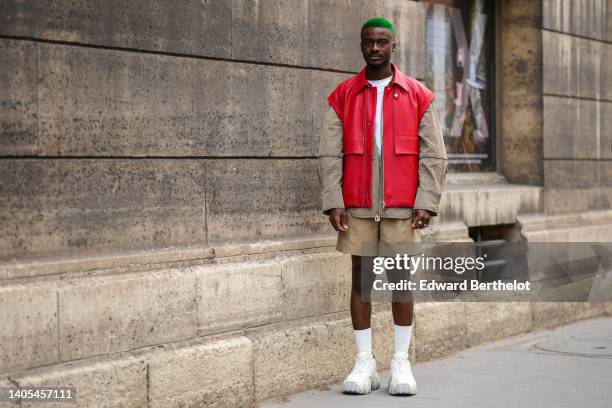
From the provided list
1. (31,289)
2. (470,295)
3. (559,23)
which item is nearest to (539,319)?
(470,295)

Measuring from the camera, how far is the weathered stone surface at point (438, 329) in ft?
24.3

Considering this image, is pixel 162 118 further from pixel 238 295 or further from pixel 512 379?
pixel 512 379

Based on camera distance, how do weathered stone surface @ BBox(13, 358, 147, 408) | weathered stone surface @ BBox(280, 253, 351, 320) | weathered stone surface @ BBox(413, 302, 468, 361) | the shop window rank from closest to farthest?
weathered stone surface @ BBox(13, 358, 147, 408) < weathered stone surface @ BBox(280, 253, 351, 320) < weathered stone surface @ BBox(413, 302, 468, 361) < the shop window

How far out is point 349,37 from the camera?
711 cm

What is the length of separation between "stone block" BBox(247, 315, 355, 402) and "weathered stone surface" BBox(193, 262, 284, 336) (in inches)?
4.5

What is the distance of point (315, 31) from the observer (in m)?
6.83

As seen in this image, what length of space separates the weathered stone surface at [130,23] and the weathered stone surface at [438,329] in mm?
2432

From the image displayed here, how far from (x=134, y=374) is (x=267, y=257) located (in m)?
1.33

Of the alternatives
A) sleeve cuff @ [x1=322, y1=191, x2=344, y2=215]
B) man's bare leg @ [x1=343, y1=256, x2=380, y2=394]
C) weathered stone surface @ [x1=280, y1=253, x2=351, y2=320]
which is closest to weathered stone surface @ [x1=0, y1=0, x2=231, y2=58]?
sleeve cuff @ [x1=322, y1=191, x2=344, y2=215]

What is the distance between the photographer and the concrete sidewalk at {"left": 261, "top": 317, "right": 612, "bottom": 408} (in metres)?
6.12

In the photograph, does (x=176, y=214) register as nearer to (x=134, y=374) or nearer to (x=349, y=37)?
(x=134, y=374)

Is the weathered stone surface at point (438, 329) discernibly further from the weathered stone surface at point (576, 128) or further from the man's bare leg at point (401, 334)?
the weathered stone surface at point (576, 128)

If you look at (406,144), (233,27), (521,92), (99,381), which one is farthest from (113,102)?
(521,92)

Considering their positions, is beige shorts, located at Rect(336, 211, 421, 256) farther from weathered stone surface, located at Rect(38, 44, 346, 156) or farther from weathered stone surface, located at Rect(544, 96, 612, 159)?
weathered stone surface, located at Rect(544, 96, 612, 159)
